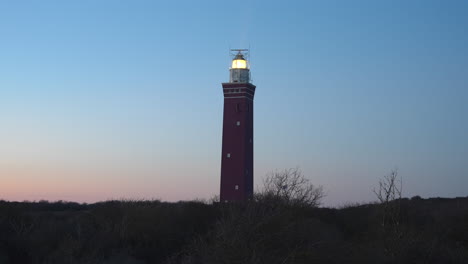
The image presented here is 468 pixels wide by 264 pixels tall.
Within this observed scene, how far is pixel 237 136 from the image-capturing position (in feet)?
140

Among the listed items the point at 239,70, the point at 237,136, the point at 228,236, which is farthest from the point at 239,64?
the point at 228,236

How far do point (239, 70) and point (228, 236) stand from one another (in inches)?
1321

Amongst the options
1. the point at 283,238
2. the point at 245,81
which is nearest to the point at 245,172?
the point at 245,81

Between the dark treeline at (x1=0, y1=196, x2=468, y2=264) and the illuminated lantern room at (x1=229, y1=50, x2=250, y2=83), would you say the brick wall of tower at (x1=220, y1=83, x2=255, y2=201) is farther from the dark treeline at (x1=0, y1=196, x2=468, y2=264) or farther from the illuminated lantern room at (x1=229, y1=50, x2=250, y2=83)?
the dark treeline at (x1=0, y1=196, x2=468, y2=264)

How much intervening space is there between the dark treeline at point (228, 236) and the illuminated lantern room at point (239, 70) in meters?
16.9

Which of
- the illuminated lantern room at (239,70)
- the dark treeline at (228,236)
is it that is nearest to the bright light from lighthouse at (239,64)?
the illuminated lantern room at (239,70)

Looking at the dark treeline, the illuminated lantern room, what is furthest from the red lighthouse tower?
the dark treeline

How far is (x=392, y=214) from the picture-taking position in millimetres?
20875

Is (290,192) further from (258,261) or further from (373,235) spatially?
(258,261)

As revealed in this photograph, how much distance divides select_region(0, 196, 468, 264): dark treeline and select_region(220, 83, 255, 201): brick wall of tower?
12.3m

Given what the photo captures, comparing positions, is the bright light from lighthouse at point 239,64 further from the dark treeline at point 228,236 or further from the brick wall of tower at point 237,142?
the dark treeline at point 228,236

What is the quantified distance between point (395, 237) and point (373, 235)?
2478 millimetres

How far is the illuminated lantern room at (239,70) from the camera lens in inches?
1769

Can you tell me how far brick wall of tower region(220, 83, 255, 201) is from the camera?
4175 centimetres
